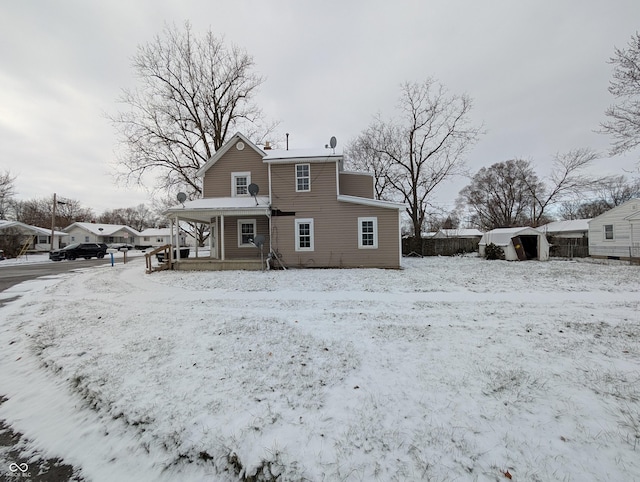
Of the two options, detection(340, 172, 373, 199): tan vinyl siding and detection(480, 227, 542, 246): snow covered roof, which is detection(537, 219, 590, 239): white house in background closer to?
detection(480, 227, 542, 246): snow covered roof

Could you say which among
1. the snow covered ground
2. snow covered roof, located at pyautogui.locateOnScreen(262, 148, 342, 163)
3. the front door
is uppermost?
snow covered roof, located at pyautogui.locateOnScreen(262, 148, 342, 163)

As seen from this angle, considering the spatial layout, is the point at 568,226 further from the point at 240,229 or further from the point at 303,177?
the point at 240,229

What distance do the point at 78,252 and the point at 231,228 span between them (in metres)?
24.1

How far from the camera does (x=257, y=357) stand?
169 inches

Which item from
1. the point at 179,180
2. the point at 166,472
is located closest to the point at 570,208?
the point at 179,180

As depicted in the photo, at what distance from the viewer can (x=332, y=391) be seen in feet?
11.1

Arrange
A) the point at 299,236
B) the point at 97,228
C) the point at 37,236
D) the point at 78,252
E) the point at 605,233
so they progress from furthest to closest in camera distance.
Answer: the point at 97,228, the point at 37,236, the point at 78,252, the point at 605,233, the point at 299,236

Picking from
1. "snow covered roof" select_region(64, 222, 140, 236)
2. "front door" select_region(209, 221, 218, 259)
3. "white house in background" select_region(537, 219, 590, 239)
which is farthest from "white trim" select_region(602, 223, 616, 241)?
"snow covered roof" select_region(64, 222, 140, 236)

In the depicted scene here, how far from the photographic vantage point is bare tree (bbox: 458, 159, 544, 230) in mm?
Answer: 41812

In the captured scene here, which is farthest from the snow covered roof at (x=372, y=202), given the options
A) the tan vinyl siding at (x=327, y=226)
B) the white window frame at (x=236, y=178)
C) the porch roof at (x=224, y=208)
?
the white window frame at (x=236, y=178)

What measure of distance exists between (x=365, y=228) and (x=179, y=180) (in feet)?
54.5

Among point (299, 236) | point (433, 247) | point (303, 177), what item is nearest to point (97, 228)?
point (299, 236)

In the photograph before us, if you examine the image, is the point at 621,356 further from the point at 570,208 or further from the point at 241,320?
the point at 570,208

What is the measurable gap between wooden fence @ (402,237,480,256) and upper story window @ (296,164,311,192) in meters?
14.2
